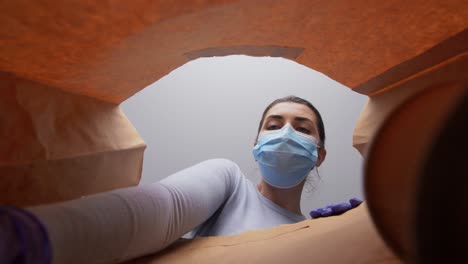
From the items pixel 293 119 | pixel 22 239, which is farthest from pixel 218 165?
pixel 22 239

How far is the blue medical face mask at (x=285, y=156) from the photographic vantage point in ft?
3.54

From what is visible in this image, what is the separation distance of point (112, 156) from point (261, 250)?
0.45 metres

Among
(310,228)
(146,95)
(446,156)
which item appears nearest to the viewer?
(446,156)

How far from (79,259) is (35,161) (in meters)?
0.27

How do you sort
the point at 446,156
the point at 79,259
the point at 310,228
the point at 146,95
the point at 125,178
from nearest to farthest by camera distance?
1. the point at 446,156
2. the point at 79,259
3. the point at 310,228
4. the point at 125,178
5. the point at 146,95

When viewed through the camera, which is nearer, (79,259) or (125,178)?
(79,259)

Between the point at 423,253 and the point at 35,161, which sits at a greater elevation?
the point at 423,253

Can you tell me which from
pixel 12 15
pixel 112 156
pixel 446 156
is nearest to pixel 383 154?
pixel 446 156

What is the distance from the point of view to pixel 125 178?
0.86 meters

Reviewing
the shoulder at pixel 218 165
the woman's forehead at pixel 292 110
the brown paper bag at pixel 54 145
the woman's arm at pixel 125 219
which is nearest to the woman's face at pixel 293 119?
the woman's forehead at pixel 292 110

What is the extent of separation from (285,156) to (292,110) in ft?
0.89

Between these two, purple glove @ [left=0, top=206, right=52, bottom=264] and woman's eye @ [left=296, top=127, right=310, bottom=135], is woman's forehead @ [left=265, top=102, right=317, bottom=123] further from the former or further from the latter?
purple glove @ [left=0, top=206, right=52, bottom=264]

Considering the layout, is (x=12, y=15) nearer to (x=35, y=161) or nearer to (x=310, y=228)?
(x=35, y=161)

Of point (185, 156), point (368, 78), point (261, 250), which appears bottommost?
point (185, 156)
